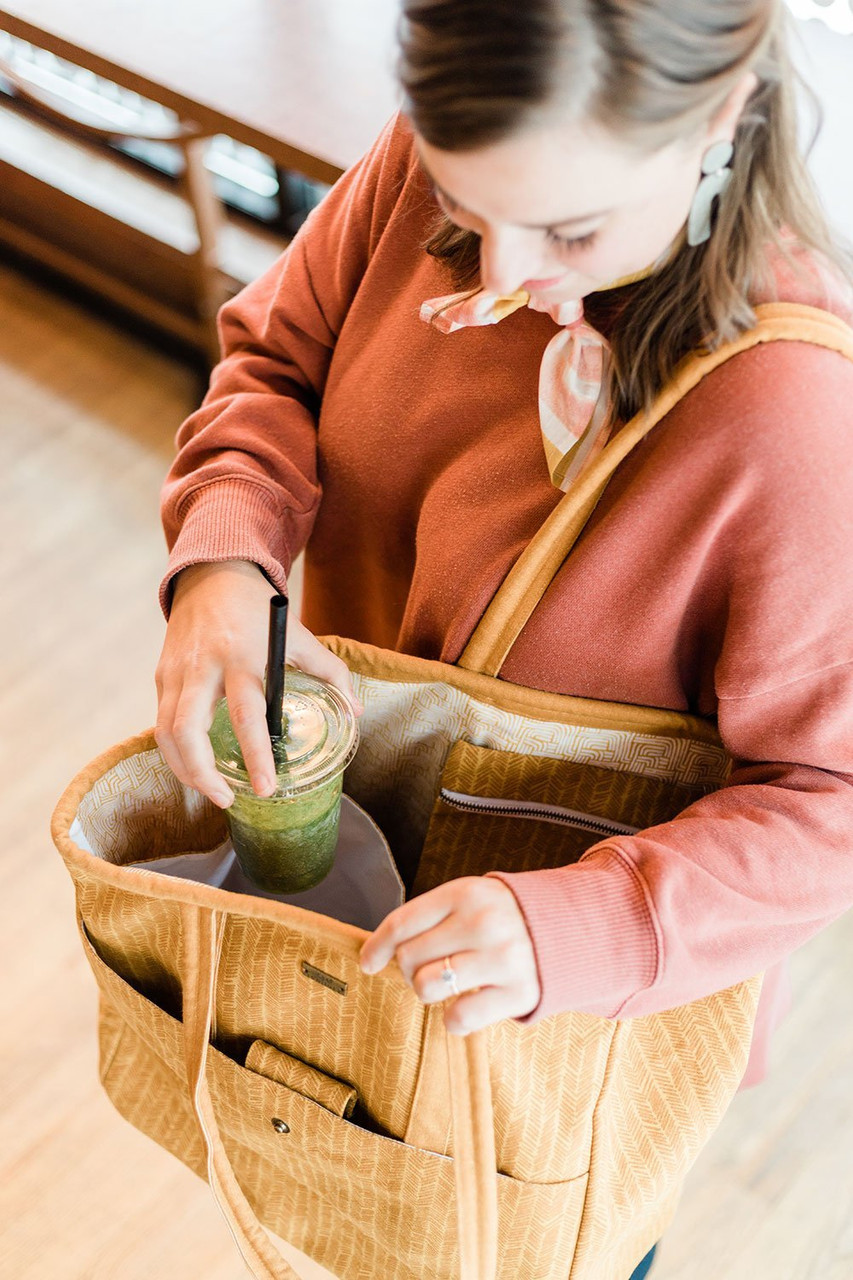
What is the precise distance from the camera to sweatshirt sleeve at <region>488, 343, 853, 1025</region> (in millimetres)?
609

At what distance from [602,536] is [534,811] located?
0.78ft

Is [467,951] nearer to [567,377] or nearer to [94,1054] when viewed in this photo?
[567,377]

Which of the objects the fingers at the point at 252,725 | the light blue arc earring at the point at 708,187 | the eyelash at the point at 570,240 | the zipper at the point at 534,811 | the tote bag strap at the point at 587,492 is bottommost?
the zipper at the point at 534,811

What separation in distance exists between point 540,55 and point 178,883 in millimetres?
512

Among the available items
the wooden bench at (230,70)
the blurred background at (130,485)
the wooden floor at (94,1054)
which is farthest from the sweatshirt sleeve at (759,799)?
the wooden bench at (230,70)

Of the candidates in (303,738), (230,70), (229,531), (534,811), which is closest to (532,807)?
(534,811)

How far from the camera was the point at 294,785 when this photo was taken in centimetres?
73

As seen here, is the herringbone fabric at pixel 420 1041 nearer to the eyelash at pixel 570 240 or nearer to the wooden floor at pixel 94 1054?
the eyelash at pixel 570 240

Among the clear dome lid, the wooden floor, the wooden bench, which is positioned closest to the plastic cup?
the clear dome lid

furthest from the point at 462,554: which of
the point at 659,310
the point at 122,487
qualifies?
the point at 122,487

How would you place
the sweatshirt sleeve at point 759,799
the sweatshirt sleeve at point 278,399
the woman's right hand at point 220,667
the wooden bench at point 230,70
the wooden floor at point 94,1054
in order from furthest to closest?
the wooden bench at point 230,70 → the wooden floor at point 94,1054 → the sweatshirt sleeve at point 278,399 → the woman's right hand at point 220,667 → the sweatshirt sleeve at point 759,799

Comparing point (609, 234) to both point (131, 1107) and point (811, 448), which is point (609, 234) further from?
point (131, 1107)

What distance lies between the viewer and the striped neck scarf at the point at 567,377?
69 centimetres

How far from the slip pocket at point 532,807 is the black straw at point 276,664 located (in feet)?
0.52
